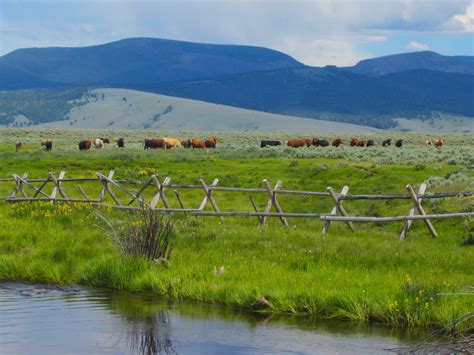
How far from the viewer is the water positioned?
1295 centimetres

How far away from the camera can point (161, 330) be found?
555 inches

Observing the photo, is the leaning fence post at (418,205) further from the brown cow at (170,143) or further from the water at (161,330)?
the brown cow at (170,143)

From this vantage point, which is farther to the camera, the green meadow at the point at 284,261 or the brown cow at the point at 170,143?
the brown cow at the point at 170,143

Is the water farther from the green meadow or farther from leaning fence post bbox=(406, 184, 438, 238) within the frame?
leaning fence post bbox=(406, 184, 438, 238)

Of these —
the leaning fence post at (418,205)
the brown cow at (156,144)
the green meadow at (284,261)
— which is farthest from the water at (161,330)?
the brown cow at (156,144)

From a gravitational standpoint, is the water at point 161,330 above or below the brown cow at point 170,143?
below

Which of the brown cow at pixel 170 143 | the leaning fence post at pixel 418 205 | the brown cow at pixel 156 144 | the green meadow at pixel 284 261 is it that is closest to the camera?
the green meadow at pixel 284 261

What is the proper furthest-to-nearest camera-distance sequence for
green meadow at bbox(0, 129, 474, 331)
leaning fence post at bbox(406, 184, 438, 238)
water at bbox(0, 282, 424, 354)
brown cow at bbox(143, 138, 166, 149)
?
1. brown cow at bbox(143, 138, 166, 149)
2. leaning fence post at bbox(406, 184, 438, 238)
3. green meadow at bbox(0, 129, 474, 331)
4. water at bbox(0, 282, 424, 354)

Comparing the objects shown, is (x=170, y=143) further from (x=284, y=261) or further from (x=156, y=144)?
(x=284, y=261)

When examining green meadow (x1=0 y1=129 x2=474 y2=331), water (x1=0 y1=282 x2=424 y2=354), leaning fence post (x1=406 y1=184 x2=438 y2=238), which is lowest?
water (x1=0 y1=282 x2=424 y2=354)

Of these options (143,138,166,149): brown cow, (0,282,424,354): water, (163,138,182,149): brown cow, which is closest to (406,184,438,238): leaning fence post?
(0,282,424,354): water

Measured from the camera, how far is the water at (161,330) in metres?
12.9

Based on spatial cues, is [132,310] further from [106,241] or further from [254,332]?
[106,241]

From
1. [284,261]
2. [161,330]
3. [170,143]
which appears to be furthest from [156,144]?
[161,330]
